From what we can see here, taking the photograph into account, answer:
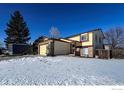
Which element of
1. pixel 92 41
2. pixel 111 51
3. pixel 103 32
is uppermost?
pixel 103 32

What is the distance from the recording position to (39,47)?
61.5ft

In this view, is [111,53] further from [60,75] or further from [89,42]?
[60,75]

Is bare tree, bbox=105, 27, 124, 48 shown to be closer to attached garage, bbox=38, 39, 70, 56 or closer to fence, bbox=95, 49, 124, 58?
fence, bbox=95, 49, 124, 58

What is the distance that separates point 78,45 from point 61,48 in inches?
79.5

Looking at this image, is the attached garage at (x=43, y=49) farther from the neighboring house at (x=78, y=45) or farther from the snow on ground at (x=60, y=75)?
the snow on ground at (x=60, y=75)

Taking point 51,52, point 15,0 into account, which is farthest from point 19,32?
point 15,0

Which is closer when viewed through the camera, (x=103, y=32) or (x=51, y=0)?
(x=51, y=0)

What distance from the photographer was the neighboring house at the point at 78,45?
50.8 ft

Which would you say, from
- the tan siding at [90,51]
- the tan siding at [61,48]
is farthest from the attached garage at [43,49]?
the tan siding at [90,51]

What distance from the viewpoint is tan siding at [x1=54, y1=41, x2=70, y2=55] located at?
51.7ft
